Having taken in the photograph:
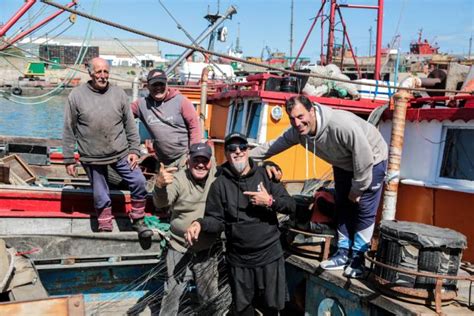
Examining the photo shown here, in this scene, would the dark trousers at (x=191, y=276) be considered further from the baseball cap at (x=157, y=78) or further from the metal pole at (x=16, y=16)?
the metal pole at (x=16, y=16)

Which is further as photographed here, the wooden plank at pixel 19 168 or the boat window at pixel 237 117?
the boat window at pixel 237 117

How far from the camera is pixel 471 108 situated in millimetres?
5668

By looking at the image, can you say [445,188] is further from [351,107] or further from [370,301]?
[351,107]

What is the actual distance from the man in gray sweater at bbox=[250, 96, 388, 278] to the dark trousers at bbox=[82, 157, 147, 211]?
164 cm

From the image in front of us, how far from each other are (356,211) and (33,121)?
111 feet

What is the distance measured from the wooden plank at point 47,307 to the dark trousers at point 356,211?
237cm

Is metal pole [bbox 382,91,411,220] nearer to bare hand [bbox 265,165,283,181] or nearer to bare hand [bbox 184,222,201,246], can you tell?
bare hand [bbox 265,165,283,181]

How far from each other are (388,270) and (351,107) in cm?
518

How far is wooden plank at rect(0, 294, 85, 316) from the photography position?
333 centimetres

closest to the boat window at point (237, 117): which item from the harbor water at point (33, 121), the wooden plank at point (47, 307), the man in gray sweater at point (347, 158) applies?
the man in gray sweater at point (347, 158)

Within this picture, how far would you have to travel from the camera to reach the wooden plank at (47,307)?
10.9ft

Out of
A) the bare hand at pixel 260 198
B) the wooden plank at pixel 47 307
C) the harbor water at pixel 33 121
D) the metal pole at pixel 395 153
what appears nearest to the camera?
the wooden plank at pixel 47 307

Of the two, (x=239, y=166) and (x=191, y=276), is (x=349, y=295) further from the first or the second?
(x=239, y=166)

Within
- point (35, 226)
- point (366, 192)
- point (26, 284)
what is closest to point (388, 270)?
point (366, 192)
